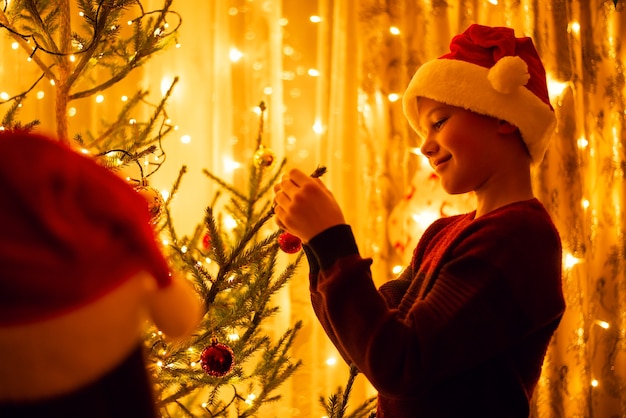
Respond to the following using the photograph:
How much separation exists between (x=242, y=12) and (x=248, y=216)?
1038mm

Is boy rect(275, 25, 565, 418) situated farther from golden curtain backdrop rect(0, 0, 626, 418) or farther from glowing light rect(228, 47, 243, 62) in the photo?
glowing light rect(228, 47, 243, 62)

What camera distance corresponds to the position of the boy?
0.69 metres

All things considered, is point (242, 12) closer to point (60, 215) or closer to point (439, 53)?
point (439, 53)

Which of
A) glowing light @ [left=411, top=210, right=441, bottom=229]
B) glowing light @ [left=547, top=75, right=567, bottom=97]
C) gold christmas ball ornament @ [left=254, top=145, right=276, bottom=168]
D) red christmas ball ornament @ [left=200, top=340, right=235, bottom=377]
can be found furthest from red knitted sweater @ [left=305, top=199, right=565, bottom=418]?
glowing light @ [left=547, top=75, right=567, bottom=97]

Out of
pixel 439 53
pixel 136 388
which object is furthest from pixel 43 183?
pixel 439 53

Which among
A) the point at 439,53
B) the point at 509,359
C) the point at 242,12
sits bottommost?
the point at 509,359

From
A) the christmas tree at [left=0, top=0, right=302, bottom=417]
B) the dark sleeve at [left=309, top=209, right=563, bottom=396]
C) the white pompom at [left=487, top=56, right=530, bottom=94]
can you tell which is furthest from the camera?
the christmas tree at [left=0, top=0, right=302, bottom=417]

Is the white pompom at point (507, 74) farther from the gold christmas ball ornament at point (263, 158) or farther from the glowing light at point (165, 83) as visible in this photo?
the glowing light at point (165, 83)

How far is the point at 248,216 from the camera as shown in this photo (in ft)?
3.79

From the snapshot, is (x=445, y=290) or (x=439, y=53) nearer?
(x=445, y=290)

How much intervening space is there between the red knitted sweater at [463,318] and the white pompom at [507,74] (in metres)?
0.18

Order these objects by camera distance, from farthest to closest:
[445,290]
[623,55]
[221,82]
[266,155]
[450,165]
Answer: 1. [623,55]
2. [221,82]
3. [266,155]
4. [450,165]
5. [445,290]

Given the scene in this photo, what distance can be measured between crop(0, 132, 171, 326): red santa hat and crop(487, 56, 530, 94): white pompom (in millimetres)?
572

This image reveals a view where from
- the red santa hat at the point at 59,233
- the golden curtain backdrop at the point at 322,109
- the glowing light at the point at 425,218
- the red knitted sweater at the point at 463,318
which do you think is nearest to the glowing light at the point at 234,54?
the golden curtain backdrop at the point at 322,109
